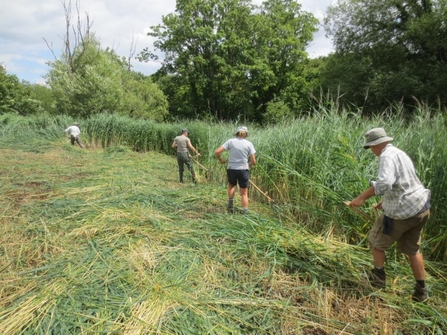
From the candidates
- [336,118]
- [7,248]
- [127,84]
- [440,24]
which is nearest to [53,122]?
[127,84]

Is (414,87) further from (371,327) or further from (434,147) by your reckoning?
(371,327)

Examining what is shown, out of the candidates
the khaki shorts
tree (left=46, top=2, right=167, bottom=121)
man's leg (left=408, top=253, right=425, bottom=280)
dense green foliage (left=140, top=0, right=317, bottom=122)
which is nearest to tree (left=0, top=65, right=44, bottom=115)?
tree (left=46, top=2, right=167, bottom=121)

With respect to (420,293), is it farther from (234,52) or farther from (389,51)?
(234,52)

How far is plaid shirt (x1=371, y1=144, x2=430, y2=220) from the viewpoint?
2107 millimetres

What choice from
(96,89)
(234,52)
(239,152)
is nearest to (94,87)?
(96,89)

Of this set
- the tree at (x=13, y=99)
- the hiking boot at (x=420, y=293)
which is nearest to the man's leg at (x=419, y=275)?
the hiking boot at (x=420, y=293)

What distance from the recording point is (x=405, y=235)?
2.29 metres

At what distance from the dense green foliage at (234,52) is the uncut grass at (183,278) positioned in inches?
718

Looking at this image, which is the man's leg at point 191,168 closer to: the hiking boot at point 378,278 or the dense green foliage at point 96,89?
the hiking boot at point 378,278

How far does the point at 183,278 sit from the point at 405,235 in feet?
6.15

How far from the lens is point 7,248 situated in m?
2.90

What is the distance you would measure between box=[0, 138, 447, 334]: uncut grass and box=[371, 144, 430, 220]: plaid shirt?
0.72 metres

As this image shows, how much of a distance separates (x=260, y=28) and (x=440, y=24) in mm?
11478

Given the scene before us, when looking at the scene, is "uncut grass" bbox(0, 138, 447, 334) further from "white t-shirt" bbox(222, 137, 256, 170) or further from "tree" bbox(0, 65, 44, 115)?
"tree" bbox(0, 65, 44, 115)
